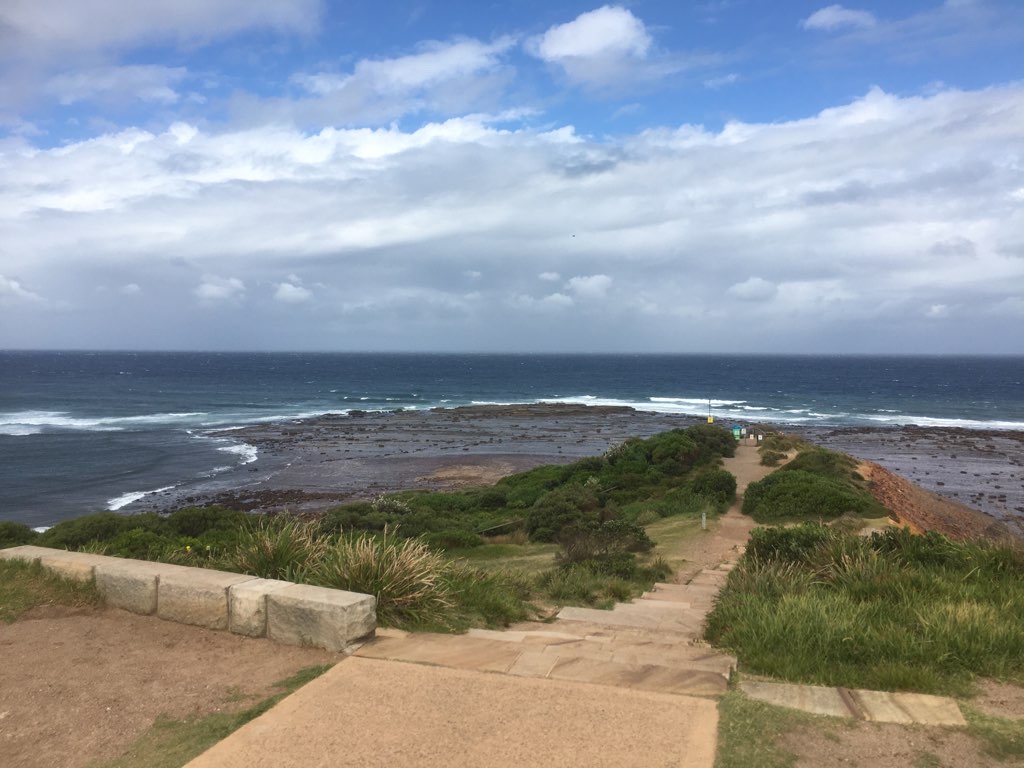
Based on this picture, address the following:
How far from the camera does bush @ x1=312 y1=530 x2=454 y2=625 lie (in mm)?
6129

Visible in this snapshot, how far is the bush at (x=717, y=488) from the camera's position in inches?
846

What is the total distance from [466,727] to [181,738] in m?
1.59

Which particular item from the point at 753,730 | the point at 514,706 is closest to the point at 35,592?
the point at 514,706

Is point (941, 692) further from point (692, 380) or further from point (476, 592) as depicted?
point (692, 380)

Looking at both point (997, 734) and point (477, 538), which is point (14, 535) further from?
point (997, 734)

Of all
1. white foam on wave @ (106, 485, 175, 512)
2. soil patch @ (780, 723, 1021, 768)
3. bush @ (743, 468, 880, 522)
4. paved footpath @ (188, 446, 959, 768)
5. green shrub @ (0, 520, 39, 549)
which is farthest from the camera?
white foam on wave @ (106, 485, 175, 512)

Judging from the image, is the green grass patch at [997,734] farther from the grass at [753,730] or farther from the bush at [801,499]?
the bush at [801,499]

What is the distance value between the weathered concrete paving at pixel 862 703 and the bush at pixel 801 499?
1474cm

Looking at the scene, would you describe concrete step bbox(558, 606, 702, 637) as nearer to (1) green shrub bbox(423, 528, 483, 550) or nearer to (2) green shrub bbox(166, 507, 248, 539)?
(1) green shrub bbox(423, 528, 483, 550)

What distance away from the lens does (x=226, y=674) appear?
199 inches

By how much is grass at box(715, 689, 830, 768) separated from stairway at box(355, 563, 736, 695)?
275 mm

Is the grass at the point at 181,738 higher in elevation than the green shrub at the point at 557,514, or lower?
higher

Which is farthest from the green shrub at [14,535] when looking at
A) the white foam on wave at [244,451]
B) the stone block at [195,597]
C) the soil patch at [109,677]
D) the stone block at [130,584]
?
the white foam on wave at [244,451]

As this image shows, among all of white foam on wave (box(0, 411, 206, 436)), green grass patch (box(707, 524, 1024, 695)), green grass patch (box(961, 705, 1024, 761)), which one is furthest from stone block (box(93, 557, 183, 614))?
white foam on wave (box(0, 411, 206, 436))
